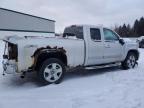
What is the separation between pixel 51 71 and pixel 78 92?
1219 millimetres

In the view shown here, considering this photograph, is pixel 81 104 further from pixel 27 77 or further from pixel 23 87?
pixel 27 77

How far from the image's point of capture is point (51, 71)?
22.0ft

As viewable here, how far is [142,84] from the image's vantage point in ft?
21.6

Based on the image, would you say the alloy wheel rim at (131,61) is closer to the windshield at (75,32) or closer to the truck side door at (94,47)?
the truck side door at (94,47)

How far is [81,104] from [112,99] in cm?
80

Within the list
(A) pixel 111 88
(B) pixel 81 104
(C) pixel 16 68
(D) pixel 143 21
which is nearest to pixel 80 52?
(A) pixel 111 88

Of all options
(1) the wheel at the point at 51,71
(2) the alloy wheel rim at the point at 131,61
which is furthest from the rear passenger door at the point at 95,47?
(2) the alloy wheel rim at the point at 131,61

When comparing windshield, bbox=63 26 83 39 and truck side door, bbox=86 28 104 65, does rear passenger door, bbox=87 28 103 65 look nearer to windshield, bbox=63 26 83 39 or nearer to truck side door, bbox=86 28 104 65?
truck side door, bbox=86 28 104 65

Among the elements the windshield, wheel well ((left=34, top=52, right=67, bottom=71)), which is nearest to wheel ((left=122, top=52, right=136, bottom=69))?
the windshield

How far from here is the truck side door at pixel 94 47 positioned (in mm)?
7648

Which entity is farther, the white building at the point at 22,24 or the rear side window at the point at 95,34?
the white building at the point at 22,24

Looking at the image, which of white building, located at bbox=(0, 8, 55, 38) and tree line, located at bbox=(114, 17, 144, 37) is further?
tree line, located at bbox=(114, 17, 144, 37)

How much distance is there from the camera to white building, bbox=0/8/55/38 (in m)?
25.8

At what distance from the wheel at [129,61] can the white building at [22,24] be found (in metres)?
17.9
